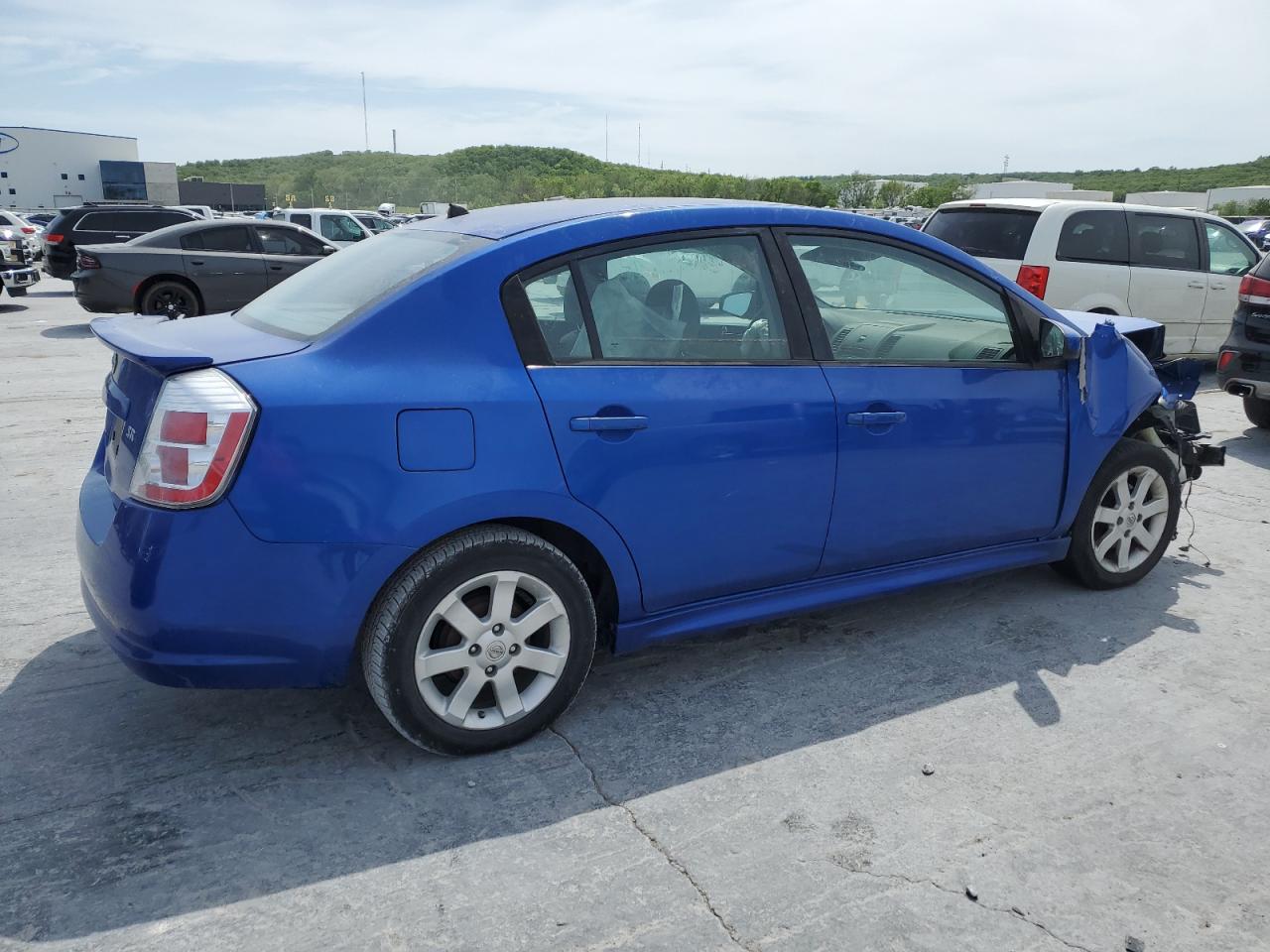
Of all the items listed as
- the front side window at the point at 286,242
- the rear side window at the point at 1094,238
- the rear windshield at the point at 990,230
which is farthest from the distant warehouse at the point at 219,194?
the rear side window at the point at 1094,238

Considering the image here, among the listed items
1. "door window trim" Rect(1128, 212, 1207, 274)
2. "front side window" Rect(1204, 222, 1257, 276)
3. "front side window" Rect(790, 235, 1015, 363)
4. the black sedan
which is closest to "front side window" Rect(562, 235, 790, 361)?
"front side window" Rect(790, 235, 1015, 363)

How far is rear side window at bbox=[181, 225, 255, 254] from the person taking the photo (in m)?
13.4

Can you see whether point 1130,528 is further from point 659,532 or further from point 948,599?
point 659,532

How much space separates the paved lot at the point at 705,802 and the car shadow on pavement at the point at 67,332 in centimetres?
994

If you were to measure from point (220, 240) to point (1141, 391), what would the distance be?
12255 millimetres

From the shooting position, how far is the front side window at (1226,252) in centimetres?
1052

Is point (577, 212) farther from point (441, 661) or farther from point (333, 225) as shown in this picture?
point (333, 225)

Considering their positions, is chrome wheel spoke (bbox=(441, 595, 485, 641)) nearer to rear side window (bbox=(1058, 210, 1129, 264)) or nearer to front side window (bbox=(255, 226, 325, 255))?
rear side window (bbox=(1058, 210, 1129, 264))

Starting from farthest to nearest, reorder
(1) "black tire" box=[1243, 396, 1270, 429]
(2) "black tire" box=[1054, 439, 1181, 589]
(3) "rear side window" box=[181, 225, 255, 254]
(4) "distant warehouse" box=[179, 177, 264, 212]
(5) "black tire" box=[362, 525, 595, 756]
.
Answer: (4) "distant warehouse" box=[179, 177, 264, 212] → (3) "rear side window" box=[181, 225, 255, 254] → (1) "black tire" box=[1243, 396, 1270, 429] → (2) "black tire" box=[1054, 439, 1181, 589] → (5) "black tire" box=[362, 525, 595, 756]

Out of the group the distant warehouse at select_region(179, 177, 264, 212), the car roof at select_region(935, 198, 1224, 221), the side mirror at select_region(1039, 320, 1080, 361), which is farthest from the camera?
the distant warehouse at select_region(179, 177, 264, 212)

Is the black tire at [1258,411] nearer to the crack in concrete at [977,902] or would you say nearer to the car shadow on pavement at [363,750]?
the car shadow on pavement at [363,750]

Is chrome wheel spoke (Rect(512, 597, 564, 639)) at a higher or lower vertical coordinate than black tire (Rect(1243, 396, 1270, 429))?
higher

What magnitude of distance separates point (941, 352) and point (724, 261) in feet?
3.19

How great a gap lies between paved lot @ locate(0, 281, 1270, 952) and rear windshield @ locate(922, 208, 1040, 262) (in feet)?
19.8
